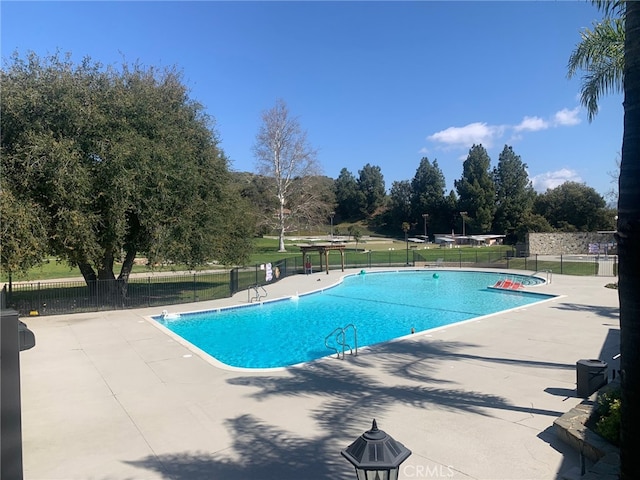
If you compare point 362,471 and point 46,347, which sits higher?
point 362,471

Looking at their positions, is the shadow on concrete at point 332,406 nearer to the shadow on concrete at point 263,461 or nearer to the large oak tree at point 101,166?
the shadow on concrete at point 263,461

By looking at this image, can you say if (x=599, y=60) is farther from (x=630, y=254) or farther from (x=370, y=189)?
(x=370, y=189)

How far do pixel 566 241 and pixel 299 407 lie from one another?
5345 centimetres

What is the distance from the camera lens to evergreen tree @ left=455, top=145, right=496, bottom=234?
7912 centimetres

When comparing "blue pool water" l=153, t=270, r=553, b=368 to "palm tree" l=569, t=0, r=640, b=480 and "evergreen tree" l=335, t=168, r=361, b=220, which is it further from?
"evergreen tree" l=335, t=168, r=361, b=220

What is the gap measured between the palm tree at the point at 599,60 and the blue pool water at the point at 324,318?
379 inches

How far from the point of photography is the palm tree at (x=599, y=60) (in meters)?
10.5

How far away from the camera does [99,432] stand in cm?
645

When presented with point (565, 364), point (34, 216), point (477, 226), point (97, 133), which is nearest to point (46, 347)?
point (34, 216)

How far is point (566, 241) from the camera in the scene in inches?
2031

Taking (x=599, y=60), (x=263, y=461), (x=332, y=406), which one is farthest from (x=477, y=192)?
(x=263, y=461)

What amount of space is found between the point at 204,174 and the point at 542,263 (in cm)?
2940

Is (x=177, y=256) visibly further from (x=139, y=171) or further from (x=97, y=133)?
(x=97, y=133)

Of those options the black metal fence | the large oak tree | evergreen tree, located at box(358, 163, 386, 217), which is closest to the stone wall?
the black metal fence
